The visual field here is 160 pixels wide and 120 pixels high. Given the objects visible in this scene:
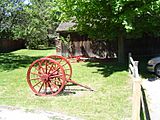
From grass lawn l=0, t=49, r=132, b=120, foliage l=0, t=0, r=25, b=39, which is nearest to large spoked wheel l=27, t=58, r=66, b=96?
grass lawn l=0, t=49, r=132, b=120

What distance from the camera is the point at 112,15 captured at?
51.9 ft

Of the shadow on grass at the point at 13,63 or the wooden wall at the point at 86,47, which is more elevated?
the wooden wall at the point at 86,47

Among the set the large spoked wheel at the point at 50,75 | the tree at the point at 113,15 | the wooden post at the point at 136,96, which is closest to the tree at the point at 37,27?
the tree at the point at 113,15

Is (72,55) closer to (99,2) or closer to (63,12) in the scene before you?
(63,12)

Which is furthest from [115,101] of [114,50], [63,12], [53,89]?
[114,50]

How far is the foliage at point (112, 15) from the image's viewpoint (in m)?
14.2

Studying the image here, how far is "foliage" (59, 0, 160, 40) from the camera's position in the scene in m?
14.2

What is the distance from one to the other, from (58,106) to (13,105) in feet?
4.72

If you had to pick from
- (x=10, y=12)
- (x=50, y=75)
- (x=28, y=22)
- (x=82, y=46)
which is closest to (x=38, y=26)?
(x=28, y=22)

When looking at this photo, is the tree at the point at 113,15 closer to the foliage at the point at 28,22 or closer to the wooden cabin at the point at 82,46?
the wooden cabin at the point at 82,46

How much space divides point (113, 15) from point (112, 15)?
0.30 ft

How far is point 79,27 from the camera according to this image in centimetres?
1872

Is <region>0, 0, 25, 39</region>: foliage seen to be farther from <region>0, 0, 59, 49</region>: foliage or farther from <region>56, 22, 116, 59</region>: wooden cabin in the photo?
<region>56, 22, 116, 59</region>: wooden cabin

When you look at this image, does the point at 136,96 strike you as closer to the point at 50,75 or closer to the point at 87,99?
the point at 87,99
